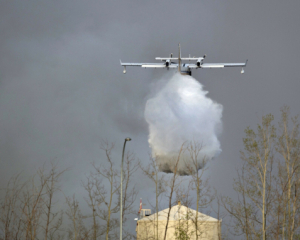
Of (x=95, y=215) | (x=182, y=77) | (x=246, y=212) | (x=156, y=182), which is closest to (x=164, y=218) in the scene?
(x=156, y=182)

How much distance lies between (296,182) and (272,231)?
4.35m

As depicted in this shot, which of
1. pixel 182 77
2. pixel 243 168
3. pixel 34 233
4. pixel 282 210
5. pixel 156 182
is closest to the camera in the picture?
pixel 34 233

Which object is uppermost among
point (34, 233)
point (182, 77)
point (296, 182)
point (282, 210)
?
point (182, 77)

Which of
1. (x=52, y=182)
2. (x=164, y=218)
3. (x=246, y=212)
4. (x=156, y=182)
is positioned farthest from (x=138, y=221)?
(x=52, y=182)

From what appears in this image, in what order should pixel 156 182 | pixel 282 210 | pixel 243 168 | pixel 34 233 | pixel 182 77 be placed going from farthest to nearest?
pixel 182 77
pixel 156 182
pixel 243 168
pixel 282 210
pixel 34 233

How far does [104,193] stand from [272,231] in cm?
1478

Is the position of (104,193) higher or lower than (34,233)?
higher

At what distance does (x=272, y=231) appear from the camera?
2859 centimetres

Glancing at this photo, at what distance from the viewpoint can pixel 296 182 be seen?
2925 centimetres

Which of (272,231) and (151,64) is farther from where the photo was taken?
(151,64)

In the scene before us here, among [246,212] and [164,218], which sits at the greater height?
[164,218]

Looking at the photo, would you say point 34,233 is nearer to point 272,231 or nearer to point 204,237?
point 272,231

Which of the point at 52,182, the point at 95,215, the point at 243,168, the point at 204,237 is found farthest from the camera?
the point at 204,237

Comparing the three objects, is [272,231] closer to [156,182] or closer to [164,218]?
[156,182]
